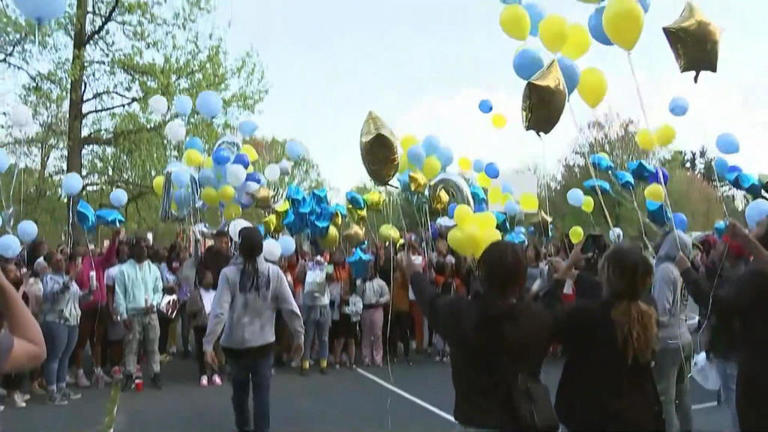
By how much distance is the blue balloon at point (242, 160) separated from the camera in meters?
12.2

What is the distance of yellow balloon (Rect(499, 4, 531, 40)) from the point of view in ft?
22.5

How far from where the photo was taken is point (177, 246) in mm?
13797

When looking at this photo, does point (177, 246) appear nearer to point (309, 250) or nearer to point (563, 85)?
point (309, 250)

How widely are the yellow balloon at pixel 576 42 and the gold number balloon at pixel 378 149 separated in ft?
5.39

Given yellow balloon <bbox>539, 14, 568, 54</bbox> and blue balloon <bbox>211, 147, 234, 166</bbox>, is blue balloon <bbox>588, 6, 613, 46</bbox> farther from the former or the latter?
blue balloon <bbox>211, 147, 234, 166</bbox>

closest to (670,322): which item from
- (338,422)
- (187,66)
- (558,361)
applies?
(338,422)

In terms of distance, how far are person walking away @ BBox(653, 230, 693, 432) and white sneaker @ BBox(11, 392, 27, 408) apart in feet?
21.4

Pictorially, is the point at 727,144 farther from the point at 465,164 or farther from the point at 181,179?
the point at 181,179

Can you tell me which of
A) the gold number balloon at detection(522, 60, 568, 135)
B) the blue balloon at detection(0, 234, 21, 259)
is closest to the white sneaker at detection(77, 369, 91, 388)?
the blue balloon at detection(0, 234, 21, 259)

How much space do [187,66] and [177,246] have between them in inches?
230

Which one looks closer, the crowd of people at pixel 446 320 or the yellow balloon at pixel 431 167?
the crowd of people at pixel 446 320

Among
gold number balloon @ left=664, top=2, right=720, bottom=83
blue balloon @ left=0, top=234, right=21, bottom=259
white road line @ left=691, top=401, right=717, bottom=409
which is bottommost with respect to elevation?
white road line @ left=691, top=401, right=717, bottom=409

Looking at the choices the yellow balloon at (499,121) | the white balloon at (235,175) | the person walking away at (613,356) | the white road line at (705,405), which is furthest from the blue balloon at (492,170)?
the person walking away at (613,356)

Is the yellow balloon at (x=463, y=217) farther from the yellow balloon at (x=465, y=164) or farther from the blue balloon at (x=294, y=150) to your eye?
the blue balloon at (x=294, y=150)
